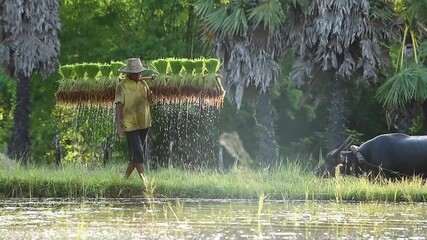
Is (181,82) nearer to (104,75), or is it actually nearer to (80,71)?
(104,75)

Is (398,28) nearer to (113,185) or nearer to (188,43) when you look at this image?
(188,43)

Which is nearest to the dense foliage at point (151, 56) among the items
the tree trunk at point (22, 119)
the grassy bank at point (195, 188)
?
the tree trunk at point (22, 119)

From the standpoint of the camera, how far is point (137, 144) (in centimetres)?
1909

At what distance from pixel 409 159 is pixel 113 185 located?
7.41 meters

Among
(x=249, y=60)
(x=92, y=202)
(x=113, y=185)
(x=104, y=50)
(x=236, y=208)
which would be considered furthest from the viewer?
(x=104, y=50)

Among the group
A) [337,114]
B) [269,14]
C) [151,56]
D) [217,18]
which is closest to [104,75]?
[269,14]

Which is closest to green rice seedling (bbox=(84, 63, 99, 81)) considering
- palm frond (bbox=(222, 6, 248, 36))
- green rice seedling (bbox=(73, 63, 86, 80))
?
green rice seedling (bbox=(73, 63, 86, 80))

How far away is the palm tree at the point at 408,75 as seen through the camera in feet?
101

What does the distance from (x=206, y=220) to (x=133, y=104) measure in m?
6.11

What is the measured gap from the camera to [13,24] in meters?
32.8

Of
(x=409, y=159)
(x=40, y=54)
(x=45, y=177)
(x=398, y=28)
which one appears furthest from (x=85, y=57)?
(x=45, y=177)

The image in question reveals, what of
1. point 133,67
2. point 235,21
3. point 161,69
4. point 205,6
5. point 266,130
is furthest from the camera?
point 266,130

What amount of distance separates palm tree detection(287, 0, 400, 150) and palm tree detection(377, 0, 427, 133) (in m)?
0.44

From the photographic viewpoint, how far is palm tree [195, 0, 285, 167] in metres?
32.2
